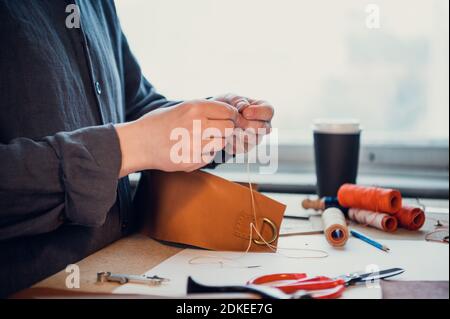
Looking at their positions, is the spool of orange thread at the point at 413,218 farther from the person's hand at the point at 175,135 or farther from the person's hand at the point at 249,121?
the person's hand at the point at 175,135

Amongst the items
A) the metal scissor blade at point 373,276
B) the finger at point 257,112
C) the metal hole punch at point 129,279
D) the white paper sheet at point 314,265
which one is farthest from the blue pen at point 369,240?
the metal hole punch at point 129,279

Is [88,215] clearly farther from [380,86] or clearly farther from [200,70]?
[380,86]

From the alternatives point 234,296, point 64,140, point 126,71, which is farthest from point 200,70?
point 234,296

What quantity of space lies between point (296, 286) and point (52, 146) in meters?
0.31

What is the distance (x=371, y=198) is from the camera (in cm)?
96

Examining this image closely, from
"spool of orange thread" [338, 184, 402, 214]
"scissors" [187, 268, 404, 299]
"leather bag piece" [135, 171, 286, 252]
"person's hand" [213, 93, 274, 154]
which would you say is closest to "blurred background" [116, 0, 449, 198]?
"spool of orange thread" [338, 184, 402, 214]

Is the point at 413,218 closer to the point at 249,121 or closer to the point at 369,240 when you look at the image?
the point at 369,240

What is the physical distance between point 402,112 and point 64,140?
3.43 ft

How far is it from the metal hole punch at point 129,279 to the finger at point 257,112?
30cm

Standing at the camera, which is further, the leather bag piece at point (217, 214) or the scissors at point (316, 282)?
the leather bag piece at point (217, 214)

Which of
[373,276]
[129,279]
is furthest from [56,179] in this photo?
[373,276]

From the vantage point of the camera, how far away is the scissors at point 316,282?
581mm

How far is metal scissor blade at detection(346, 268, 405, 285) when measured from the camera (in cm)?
62
